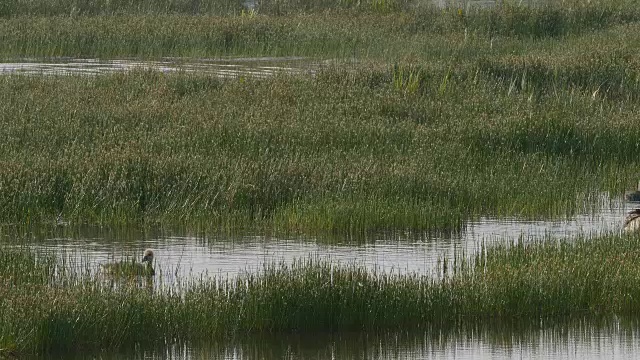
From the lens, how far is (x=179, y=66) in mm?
26859

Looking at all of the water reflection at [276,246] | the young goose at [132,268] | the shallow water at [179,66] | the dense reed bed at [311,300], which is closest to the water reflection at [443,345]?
the dense reed bed at [311,300]

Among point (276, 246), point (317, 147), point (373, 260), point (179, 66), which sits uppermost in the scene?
point (179, 66)

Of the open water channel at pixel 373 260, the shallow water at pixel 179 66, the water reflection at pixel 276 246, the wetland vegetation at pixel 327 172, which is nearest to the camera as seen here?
the open water channel at pixel 373 260

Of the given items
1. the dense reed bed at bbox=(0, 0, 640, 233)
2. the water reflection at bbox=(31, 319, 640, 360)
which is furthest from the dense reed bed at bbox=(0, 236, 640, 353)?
the dense reed bed at bbox=(0, 0, 640, 233)

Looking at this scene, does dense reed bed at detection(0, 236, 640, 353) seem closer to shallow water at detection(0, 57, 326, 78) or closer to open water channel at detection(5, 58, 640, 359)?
open water channel at detection(5, 58, 640, 359)

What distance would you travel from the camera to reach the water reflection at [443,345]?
11508mm

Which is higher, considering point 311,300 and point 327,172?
point 327,172

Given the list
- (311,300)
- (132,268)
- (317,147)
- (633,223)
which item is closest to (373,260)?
(311,300)

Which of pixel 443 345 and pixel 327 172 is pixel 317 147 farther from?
pixel 443 345

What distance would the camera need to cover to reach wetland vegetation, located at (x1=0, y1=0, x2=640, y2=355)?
470 inches

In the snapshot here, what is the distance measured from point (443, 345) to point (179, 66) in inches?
622

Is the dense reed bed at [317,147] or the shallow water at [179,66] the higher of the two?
the shallow water at [179,66]

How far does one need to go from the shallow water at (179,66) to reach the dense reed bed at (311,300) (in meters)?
11.8

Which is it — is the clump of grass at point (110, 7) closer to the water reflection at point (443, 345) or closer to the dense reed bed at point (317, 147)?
the dense reed bed at point (317, 147)
